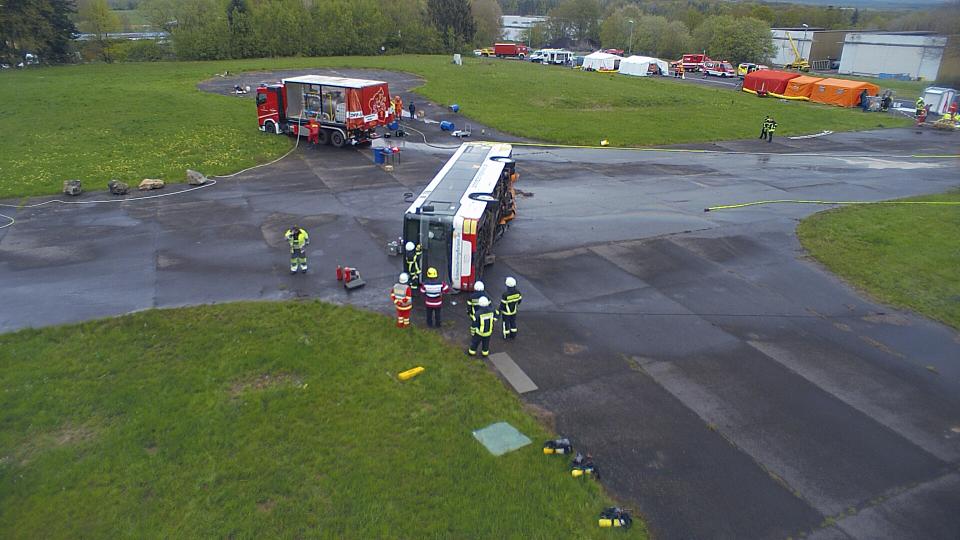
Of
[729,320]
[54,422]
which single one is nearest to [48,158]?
[54,422]

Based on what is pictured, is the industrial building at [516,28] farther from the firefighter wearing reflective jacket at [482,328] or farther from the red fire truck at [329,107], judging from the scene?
the firefighter wearing reflective jacket at [482,328]

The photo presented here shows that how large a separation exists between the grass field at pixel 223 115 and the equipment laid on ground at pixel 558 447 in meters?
23.0

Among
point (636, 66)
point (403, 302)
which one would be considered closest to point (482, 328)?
point (403, 302)

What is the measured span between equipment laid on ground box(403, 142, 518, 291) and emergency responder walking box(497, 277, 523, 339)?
2.11 m

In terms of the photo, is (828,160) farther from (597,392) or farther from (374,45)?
(374,45)

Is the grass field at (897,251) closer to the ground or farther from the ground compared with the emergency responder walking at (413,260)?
closer to the ground

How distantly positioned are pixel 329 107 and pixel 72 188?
13.2 metres

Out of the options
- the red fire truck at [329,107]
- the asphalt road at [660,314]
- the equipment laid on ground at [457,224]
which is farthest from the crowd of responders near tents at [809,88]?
the equipment laid on ground at [457,224]

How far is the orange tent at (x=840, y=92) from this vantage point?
184 ft

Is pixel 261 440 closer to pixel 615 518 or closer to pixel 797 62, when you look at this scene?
pixel 615 518

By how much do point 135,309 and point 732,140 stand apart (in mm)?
38297

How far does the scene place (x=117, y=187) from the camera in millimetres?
24391

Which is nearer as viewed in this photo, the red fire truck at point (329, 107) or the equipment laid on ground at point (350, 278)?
the equipment laid on ground at point (350, 278)

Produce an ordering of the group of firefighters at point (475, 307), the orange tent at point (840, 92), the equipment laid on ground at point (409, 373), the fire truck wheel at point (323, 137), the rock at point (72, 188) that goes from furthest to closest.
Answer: the orange tent at point (840, 92)
the fire truck wheel at point (323, 137)
the rock at point (72, 188)
the group of firefighters at point (475, 307)
the equipment laid on ground at point (409, 373)
